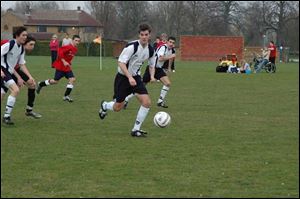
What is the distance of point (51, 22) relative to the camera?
335 feet

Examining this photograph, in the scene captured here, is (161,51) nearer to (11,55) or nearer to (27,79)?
(27,79)

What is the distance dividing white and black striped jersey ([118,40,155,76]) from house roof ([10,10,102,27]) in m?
89.4

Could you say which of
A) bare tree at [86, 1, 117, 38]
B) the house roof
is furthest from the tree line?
the house roof

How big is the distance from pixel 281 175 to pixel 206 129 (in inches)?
150

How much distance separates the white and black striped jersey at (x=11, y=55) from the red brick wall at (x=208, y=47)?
44902mm

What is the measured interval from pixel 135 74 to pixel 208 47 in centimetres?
4676

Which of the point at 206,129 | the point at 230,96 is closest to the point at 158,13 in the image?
the point at 230,96

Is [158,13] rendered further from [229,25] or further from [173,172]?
[173,172]

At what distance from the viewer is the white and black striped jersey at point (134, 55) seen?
9516 mm

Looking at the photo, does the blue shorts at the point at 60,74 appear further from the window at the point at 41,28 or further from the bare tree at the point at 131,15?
the window at the point at 41,28

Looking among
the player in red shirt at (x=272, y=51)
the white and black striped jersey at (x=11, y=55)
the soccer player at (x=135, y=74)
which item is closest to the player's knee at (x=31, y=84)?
the white and black striped jersey at (x=11, y=55)

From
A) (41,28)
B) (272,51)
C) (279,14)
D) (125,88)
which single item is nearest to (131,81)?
(125,88)

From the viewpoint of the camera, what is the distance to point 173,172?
680 cm

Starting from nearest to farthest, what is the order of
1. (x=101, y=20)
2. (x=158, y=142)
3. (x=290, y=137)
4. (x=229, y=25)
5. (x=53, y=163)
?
(x=53, y=163), (x=158, y=142), (x=290, y=137), (x=229, y=25), (x=101, y=20)
